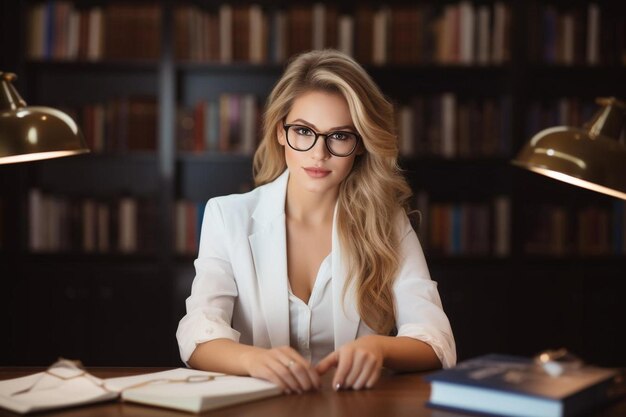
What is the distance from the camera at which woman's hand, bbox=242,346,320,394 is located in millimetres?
1414

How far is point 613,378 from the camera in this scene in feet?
4.41

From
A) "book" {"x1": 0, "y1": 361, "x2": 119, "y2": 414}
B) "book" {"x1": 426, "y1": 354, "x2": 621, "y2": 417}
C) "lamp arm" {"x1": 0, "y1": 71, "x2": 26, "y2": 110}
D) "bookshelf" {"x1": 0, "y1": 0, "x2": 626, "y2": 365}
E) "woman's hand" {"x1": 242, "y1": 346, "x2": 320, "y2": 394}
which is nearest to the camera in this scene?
"book" {"x1": 426, "y1": 354, "x2": 621, "y2": 417}

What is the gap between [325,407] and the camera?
4.37 ft

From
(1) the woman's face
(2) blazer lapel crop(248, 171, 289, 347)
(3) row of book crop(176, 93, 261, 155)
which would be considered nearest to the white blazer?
(2) blazer lapel crop(248, 171, 289, 347)

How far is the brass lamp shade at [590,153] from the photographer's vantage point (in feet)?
4.73

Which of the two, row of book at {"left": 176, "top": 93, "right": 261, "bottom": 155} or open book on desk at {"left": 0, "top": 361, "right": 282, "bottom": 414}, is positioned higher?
row of book at {"left": 176, "top": 93, "right": 261, "bottom": 155}

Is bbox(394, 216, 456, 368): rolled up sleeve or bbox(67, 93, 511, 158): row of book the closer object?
bbox(394, 216, 456, 368): rolled up sleeve

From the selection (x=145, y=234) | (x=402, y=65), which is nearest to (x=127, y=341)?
(x=145, y=234)

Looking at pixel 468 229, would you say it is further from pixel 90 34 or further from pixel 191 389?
pixel 191 389

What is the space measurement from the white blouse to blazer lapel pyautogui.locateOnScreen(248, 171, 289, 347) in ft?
0.12

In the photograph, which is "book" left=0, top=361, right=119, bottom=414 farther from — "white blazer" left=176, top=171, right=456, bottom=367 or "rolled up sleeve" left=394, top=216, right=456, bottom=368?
"rolled up sleeve" left=394, top=216, right=456, bottom=368

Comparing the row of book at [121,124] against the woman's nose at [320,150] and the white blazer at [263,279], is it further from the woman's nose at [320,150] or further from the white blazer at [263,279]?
the woman's nose at [320,150]

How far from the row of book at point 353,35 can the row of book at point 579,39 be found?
0.18m

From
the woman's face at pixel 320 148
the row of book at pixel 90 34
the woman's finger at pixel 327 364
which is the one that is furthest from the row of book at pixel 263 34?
the woman's finger at pixel 327 364
